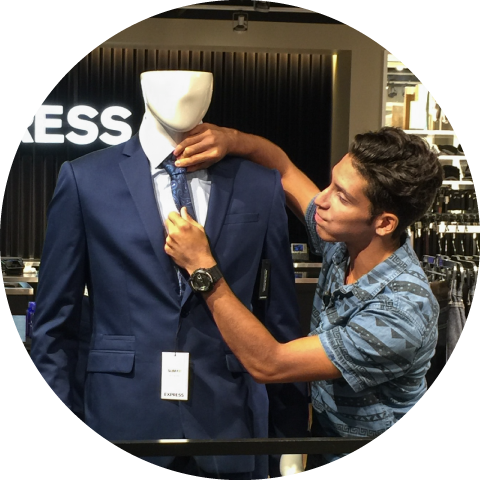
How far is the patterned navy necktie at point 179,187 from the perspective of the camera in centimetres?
162

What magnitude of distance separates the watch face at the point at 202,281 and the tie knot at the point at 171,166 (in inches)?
9.7

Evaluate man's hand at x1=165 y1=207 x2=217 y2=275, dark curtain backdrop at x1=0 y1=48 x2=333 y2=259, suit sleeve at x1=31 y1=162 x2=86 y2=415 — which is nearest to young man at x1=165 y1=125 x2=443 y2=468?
man's hand at x1=165 y1=207 x2=217 y2=275

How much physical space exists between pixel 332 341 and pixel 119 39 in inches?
200

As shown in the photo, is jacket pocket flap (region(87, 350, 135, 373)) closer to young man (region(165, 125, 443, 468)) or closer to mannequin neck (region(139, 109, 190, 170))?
young man (region(165, 125, 443, 468))

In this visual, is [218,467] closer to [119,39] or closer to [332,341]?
[332,341]

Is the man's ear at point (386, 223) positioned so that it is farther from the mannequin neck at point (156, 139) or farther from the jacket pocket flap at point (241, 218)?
the mannequin neck at point (156, 139)

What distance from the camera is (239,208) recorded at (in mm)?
1660

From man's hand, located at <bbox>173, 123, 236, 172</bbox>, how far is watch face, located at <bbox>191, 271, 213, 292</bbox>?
0.26 metres

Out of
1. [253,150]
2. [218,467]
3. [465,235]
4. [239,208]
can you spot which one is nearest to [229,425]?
[218,467]

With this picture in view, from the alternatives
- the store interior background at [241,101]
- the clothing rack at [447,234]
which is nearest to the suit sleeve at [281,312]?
the clothing rack at [447,234]

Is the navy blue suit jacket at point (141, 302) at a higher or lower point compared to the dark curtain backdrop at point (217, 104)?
lower

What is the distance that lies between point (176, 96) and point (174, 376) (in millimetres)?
646

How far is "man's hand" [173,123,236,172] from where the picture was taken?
5.29 feet

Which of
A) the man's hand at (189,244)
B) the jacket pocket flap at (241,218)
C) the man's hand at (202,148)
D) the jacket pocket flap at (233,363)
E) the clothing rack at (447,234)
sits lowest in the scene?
the clothing rack at (447,234)
